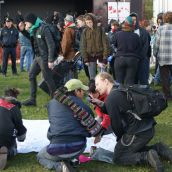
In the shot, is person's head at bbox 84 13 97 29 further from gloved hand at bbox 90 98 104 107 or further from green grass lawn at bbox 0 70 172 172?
gloved hand at bbox 90 98 104 107

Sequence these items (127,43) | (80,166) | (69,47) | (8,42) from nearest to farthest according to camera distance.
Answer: (80,166)
(127,43)
(69,47)
(8,42)

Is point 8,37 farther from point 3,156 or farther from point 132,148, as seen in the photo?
point 132,148

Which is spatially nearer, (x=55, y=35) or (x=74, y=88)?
(x=74, y=88)

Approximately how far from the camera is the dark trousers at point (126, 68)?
27.4 ft

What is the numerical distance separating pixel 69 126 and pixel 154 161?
0.94m

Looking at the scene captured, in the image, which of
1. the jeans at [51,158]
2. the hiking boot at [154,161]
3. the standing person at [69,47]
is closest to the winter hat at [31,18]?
the standing person at [69,47]

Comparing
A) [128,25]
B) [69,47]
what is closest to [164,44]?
[128,25]

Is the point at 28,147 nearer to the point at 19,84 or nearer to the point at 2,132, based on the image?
the point at 2,132

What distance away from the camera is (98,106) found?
548 centimetres

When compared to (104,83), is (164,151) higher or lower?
lower

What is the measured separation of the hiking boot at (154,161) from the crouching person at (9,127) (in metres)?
1.50

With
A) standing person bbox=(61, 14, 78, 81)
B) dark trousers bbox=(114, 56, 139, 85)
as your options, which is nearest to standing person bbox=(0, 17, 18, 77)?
standing person bbox=(61, 14, 78, 81)

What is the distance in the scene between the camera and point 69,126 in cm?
494

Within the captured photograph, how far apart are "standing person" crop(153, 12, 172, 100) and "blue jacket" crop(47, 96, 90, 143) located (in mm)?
4279
